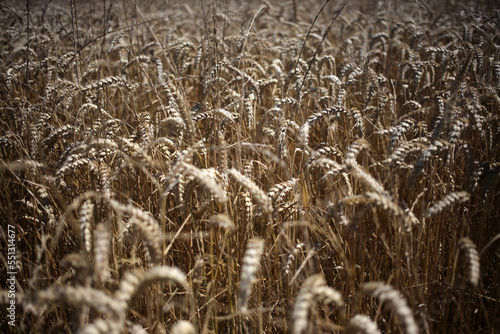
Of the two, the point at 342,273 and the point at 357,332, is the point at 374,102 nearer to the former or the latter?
the point at 342,273

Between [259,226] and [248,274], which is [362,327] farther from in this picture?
[259,226]

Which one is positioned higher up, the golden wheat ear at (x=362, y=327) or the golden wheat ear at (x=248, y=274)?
the golden wheat ear at (x=248, y=274)

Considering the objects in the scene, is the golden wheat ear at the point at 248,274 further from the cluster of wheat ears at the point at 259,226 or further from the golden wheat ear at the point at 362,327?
the golden wheat ear at the point at 362,327

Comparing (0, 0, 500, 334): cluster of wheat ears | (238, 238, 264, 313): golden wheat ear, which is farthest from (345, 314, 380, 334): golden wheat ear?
(238, 238, 264, 313): golden wheat ear

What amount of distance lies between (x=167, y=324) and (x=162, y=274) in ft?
2.28

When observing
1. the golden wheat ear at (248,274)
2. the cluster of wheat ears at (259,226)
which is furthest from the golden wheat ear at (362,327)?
the golden wheat ear at (248,274)

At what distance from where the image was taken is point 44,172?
1.39 metres

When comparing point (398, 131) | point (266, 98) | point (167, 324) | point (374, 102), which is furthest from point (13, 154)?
point (374, 102)

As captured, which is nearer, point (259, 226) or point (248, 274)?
point (248, 274)

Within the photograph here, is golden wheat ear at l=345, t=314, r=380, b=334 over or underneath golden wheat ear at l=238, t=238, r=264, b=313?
underneath

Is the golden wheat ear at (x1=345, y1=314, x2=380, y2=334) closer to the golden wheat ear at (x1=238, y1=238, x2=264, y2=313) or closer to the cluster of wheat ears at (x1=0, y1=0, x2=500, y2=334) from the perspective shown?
the cluster of wheat ears at (x1=0, y1=0, x2=500, y2=334)

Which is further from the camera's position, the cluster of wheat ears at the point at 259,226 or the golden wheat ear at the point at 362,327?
the cluster of wheat ears at the point at 259,226

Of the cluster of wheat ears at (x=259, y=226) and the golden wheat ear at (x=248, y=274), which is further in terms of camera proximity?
the cluster of wheat ears at (x=259, y=226)

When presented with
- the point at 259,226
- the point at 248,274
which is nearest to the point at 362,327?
the point at 248,274
